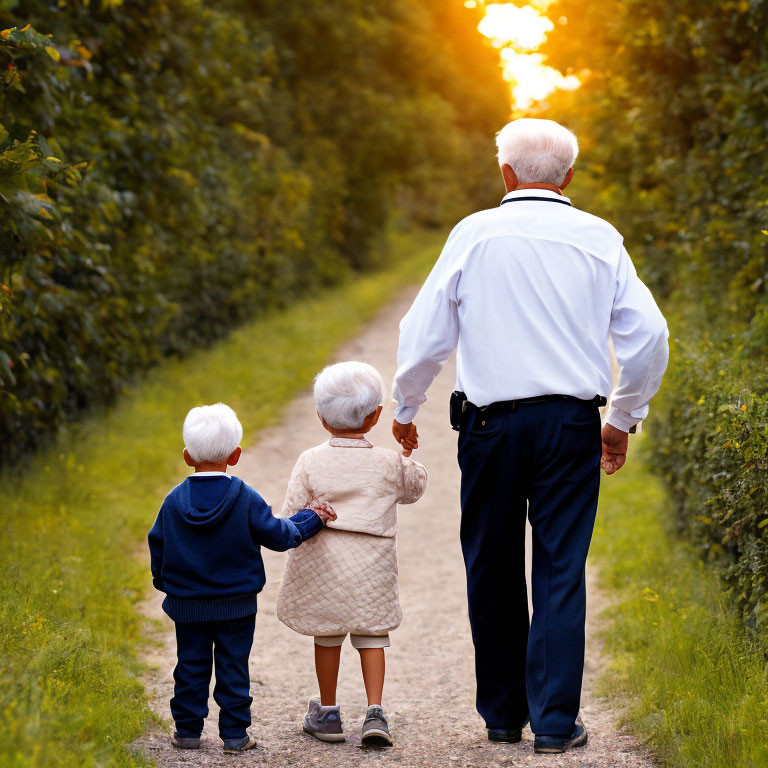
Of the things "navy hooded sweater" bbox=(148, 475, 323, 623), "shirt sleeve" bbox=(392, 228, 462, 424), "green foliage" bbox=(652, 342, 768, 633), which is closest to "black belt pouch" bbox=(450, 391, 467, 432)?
"shirt sleeve" bbox=(392, 228, 462, 424)

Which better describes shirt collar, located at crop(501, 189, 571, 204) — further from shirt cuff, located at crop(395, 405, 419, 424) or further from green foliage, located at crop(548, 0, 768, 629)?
green foliage, located at crop(548, 0, 768, 629)

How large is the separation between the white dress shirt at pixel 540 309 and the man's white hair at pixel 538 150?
0.26 feet

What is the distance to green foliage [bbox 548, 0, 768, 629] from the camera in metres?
4.16

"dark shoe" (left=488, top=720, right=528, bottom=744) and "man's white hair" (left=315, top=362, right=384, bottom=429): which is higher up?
"man's white hair" (left=315, top=362, right=384, bottom=429)

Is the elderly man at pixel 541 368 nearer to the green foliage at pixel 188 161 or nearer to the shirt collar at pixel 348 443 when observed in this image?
the shirt collar at pixel 348 443

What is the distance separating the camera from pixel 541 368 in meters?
3.48

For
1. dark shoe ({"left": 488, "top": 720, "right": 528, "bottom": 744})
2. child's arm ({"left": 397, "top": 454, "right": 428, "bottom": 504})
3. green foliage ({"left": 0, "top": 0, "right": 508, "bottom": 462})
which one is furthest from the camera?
green foliage ({"left": 0, "top": 0, "right": 508, "bottom": 462})

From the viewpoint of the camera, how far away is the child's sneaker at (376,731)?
3.80 m

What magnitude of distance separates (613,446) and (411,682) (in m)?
1.95

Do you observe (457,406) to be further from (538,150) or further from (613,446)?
(538,150)

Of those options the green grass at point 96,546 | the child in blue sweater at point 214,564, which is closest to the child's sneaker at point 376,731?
the child in blue sweater at point 214,564

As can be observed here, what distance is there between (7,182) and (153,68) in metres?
5.32

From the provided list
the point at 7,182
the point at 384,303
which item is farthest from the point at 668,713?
the point at 384,303

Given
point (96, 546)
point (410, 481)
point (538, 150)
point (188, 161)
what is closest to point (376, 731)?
point (410, 481)
